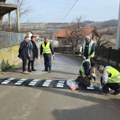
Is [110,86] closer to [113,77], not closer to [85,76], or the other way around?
[113,77]

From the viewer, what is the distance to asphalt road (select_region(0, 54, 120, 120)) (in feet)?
24.6

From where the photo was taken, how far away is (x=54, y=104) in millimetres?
8734

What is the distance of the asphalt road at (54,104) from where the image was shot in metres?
7.48

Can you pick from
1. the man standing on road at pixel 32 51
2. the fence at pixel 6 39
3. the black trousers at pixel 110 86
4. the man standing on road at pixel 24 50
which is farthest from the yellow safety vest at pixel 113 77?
the fence at pixel 6 39

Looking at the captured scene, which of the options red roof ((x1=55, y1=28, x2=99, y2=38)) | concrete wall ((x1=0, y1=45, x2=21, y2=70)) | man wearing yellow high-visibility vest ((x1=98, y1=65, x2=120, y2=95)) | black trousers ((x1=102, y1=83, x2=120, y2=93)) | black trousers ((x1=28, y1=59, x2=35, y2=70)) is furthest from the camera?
red roof ((x1=55, y1=28, x2=99, y2=38))

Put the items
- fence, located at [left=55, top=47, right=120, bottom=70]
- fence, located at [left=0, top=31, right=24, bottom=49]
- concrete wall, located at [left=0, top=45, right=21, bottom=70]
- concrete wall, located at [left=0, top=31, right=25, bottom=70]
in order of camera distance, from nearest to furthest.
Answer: concrete wall, located at [left=0, top=45, right=21, bottom=70] < concrete wall, located at [left=0, top=31, right=25, bottom=70] < fence, located at [left=0, top=31, right=24, bottom=49] < fence, located at [left=55, top=47, right=120, bottom=70]

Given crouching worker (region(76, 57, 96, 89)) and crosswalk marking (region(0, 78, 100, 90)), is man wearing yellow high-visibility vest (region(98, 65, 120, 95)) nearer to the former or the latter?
crosswalk marking (region(0, 78, 100, 90))

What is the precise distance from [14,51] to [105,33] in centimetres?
6547

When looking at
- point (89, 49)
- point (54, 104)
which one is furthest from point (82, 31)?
point (54, 104)

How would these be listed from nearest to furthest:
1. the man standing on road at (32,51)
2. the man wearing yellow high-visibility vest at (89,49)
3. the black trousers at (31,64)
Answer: the man wearing yellow high-visibility vest at (89,49)
the man standing on road at (32,51)
the black trousers at (31,64)

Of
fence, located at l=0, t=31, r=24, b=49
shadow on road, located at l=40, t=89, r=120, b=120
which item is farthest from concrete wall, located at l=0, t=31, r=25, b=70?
shadow on road, located at l=40, t=89, r=120, b=120

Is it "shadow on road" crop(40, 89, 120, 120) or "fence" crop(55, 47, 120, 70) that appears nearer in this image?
"shadow on road" crop(40, 89, 120, 120)

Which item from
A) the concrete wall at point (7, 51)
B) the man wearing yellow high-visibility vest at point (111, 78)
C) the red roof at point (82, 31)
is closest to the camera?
the man wearing yellow high-visibility vest at point (111, 78)

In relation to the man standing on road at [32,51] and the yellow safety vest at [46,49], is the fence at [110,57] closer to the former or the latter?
the yellow safety vest at [46,49]
